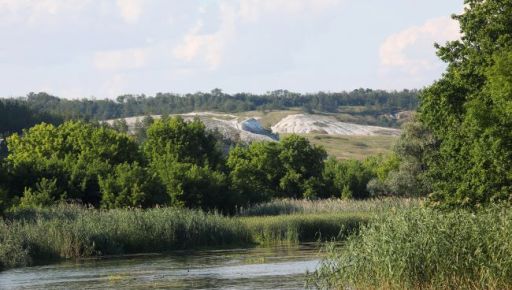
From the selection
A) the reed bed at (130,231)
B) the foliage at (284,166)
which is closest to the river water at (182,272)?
the reed bed at (130,231)

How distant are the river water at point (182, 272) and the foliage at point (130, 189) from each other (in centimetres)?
2020

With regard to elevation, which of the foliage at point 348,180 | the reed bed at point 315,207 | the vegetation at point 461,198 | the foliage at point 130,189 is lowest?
the foliage at point 348,180

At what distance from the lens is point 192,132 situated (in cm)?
11375

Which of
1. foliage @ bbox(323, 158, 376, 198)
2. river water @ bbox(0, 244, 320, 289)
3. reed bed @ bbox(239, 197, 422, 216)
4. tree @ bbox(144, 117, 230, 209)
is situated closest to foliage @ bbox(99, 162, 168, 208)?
tree @ bbox(144, 117, 230, 209)

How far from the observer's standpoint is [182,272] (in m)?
48.5

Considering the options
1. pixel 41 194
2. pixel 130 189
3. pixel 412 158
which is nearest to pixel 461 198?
pixel 41 194

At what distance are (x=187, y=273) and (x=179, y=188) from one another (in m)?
38.4

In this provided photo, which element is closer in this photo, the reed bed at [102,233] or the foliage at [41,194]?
the reed bed at [102,233]

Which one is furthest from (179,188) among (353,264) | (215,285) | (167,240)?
(353,264)

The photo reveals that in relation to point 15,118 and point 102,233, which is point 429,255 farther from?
point 15,118

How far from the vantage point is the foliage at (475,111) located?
4459 cm

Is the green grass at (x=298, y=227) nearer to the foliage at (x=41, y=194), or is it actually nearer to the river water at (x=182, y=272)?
the river water at (x=182, y=272)

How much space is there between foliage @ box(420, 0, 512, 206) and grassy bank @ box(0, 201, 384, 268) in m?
8.87

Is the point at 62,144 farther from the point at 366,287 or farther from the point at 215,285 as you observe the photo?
the point at 366,287
